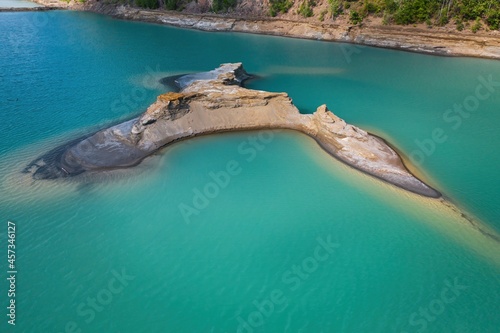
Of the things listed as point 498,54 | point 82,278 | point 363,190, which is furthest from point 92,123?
point 498,54

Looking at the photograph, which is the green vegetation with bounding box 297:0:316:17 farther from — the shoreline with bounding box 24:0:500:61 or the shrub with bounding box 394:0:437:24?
the shrub with bounding box 394:0:437:24

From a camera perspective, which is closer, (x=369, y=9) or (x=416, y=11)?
(x=416, y=11)

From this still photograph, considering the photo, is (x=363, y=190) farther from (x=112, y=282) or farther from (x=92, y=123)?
(x=92, y=123)

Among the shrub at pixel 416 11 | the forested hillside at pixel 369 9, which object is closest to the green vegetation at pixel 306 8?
the forested hillside at pixel 369 9

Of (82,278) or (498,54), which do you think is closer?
(82,278)

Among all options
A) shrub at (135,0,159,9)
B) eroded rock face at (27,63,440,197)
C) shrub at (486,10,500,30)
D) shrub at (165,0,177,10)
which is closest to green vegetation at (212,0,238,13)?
shrub at (165,0,177,10)

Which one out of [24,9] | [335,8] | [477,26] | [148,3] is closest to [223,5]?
[148,3]

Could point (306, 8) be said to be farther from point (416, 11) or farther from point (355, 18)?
point (416, 11)
